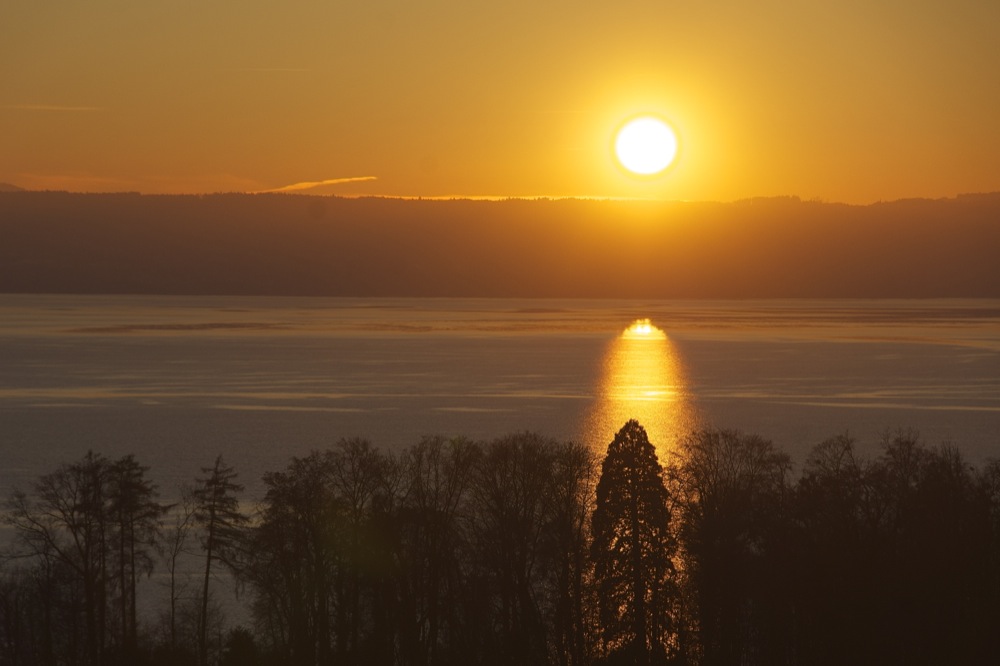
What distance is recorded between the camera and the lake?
52.4m

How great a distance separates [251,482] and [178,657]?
20661mm

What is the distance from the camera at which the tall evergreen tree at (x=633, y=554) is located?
784 inches

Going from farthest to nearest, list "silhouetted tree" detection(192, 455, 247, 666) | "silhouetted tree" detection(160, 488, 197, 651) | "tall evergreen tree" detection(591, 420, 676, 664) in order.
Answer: "silhouetted tree" detection(160, 488, 197, 651), "silhouetted tree" detection(192, 455, 247, 666), "tall evergreen tree" detection(591, 420, 676, 664)

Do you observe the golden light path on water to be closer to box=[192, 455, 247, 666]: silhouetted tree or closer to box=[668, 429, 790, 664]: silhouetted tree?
box=[668, 429, 790, 664]: silhouetted tree

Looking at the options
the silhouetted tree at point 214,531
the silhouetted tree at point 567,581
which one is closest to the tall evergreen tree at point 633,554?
the silhouetted tree at point 567,581

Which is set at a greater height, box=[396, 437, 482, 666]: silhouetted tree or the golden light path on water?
the golden light path on water

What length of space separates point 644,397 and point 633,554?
55.7 metres

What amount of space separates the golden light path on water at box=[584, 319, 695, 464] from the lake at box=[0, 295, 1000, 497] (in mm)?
237

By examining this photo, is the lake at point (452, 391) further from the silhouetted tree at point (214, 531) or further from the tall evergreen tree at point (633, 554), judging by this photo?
the tall evergreen tree at point (633, 554)

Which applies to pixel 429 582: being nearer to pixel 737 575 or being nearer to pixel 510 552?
pixel 510 552

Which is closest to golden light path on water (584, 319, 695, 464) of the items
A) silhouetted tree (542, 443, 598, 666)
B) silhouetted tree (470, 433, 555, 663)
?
silhouetted tree (470, 433, 555, 663)

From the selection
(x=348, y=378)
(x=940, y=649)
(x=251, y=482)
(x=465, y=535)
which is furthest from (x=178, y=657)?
(x=348, y=378)

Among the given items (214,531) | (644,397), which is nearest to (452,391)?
(644,397)

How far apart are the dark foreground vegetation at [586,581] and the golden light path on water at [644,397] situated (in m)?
20.2
